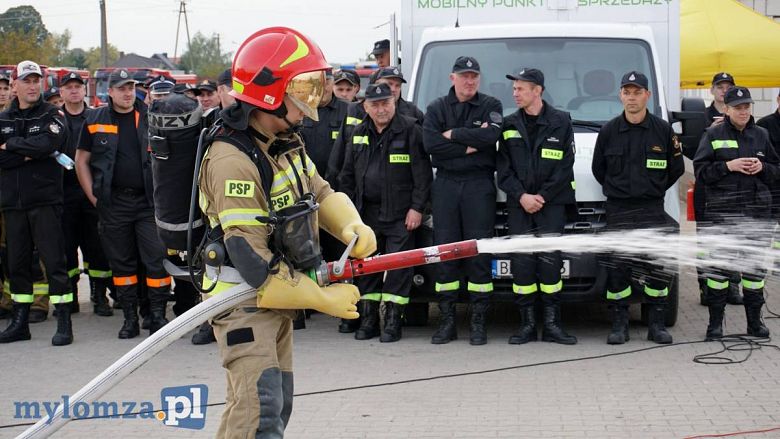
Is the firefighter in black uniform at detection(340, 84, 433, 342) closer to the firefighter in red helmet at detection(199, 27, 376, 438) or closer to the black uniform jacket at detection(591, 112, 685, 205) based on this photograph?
the black uniform jacket at detection(591, 112, 685, 205)

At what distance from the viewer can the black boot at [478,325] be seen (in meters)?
8.56

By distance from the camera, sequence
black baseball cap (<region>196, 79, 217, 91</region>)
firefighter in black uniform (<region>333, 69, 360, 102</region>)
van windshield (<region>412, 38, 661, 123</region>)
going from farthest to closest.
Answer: firefighter in black uniform (<region>333, 69, 360, 102</region>) < black baseball cap (<region>196, 79, 217, 91</region>) < van windshield (<region>412, 38, 661, 123</region>)

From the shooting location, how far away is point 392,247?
28.8 feet

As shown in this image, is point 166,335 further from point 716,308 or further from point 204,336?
point 716,308

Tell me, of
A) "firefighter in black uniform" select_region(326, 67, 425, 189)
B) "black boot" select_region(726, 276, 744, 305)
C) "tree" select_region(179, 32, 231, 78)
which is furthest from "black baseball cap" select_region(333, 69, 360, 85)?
"tree" select_region(179, 32, 231, 78)

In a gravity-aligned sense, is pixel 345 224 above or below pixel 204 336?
above

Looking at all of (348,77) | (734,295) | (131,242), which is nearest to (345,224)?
(131,242)

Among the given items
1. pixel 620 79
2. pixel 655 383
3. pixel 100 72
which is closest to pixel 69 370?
pixel 655 383

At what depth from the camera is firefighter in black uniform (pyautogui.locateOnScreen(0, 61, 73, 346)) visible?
892 cm

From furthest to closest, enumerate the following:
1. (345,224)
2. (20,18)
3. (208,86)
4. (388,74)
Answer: (20,18) < (208,86) < (388,74) < (345,224)

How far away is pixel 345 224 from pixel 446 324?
3988 millimetres

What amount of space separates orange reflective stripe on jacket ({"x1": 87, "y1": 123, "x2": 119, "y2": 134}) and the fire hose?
464 cm

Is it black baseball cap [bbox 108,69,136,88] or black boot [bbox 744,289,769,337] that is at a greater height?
black baseball cap [bbox 108,69,136,88]

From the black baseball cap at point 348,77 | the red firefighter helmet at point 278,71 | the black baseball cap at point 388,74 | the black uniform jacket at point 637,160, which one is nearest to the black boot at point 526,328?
the black uniform jacket at point 637,160
